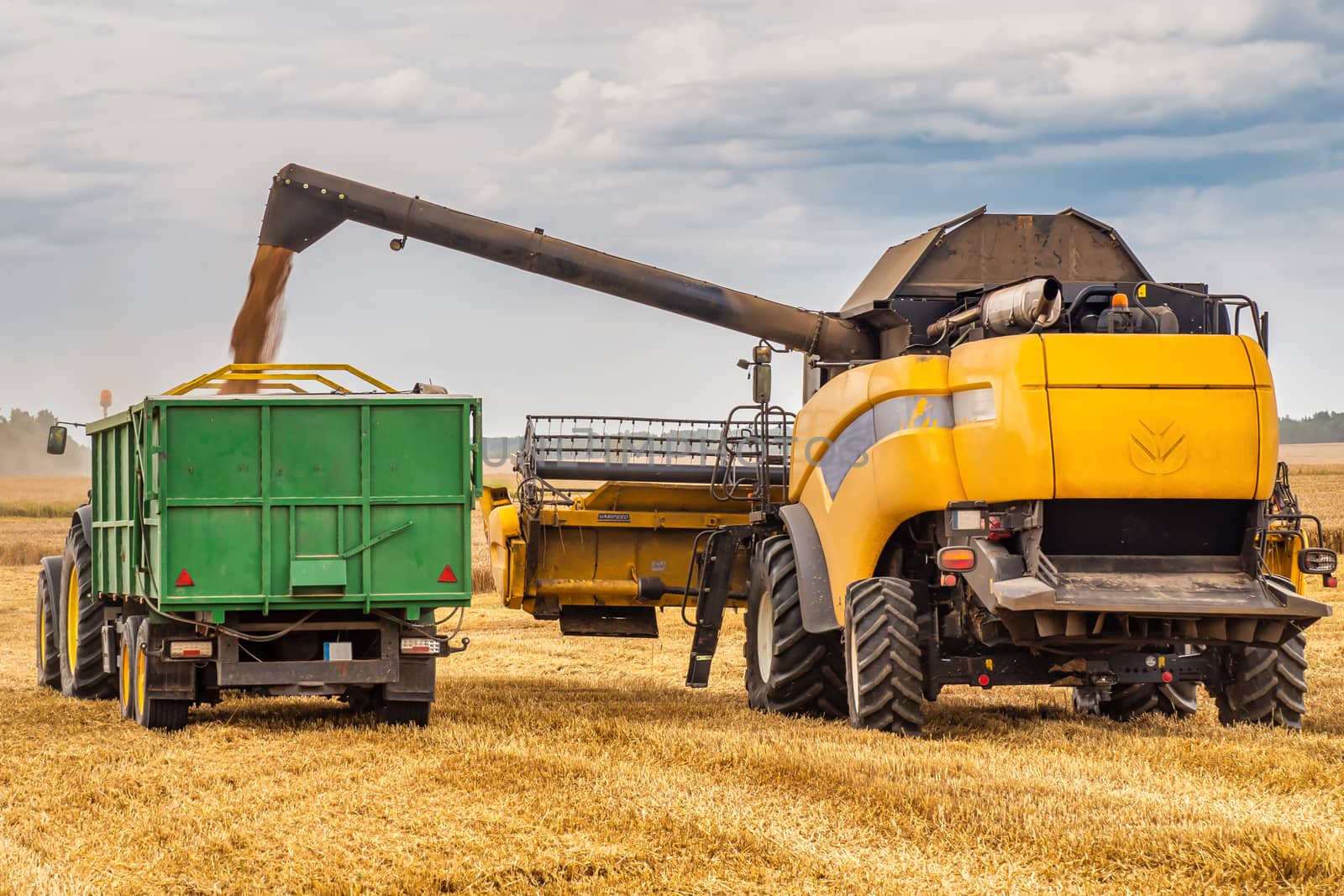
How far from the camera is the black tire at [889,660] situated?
917 cm

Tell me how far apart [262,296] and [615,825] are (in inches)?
361

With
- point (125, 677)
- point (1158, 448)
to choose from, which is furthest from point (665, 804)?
point (125, 677)

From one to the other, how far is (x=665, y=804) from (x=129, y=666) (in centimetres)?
521

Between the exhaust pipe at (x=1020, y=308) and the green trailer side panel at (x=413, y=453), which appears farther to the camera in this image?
the green trailer side panel at (x=413, y=453)

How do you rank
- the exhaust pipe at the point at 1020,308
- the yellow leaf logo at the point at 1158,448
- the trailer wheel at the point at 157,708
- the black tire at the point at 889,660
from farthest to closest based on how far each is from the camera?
the trailer wheel at the point at 157,708, the black tire at the point at 889,660, the exhaust pipe at the point at 1020,308, the yellow leaf logo at the point at 1158,448

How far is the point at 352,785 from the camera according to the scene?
7598 mm

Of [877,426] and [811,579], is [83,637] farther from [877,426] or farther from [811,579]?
[877,426]

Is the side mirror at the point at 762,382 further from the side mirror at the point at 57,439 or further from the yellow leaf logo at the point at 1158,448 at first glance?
A: the side mirror at the point at 57,439

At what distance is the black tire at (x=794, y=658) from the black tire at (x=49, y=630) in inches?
224

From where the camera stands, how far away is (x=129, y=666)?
1072 centimetres

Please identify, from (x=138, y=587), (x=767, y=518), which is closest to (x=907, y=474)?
(x=767, y=518)

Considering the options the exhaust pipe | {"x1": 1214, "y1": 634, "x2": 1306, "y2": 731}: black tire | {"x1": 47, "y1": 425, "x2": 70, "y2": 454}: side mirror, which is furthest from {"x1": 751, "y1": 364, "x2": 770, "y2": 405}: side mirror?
{"x1": 47, "y1": 425, "x2": 70, "y2": 454}: side mirror

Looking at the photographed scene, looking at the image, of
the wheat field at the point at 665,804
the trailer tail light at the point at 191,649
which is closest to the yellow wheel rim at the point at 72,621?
the wheat field at the point at 665,804

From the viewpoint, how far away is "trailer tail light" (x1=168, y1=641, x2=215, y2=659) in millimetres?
9820
